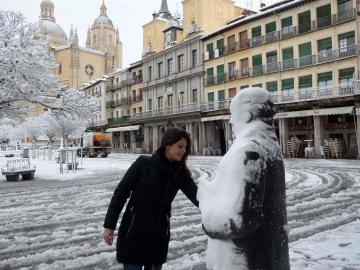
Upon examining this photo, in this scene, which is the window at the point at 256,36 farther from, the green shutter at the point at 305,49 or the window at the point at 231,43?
the green shutter at the point at 305,49

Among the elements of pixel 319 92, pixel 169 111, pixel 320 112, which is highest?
pixel 169 111

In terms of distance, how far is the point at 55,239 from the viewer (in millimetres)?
5871

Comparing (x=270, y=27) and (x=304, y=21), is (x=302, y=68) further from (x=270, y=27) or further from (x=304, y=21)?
(x=270, y=27)

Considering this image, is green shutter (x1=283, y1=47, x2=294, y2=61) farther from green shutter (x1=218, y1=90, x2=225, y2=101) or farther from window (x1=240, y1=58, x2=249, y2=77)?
green shutter (x1=218, y1=90, x2=225, y2=101)

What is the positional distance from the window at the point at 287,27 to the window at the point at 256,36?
239 cm

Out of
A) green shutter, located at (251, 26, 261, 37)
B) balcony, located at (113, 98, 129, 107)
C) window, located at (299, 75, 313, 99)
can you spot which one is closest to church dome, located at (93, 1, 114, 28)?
balcony, located at (113, 98, 129, 107)

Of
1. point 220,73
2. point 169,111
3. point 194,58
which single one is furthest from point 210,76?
point 169,111

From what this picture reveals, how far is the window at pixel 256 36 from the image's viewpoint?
33.0 m

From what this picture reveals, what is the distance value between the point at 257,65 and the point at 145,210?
32.1 meters

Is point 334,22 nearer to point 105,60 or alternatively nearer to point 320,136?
point 320,136

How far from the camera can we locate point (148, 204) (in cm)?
267

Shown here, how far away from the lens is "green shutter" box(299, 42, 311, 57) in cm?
2927

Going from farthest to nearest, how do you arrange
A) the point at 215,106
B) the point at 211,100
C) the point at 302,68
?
the point at 211,100, the point at 215,106, the point at 302,68

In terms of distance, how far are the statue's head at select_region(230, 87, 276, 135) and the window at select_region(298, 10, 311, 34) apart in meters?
29.8
